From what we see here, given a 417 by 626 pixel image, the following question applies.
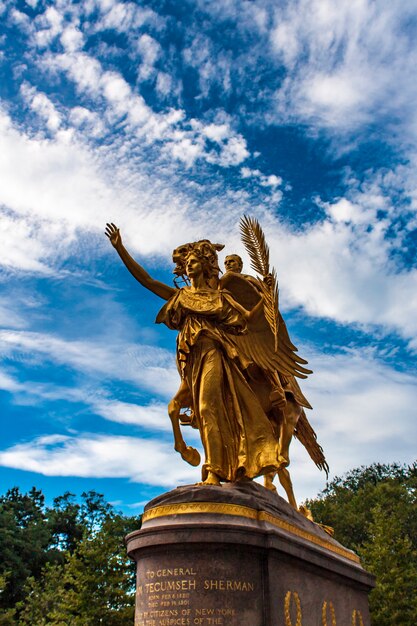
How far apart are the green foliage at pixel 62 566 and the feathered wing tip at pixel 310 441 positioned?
10506 millimetres

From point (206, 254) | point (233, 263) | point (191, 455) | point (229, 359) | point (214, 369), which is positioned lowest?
point (191, 455)

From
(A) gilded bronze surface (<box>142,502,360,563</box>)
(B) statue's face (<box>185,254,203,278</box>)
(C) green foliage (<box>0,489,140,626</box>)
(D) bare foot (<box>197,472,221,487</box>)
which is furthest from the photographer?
(C) green foliage (<box>0,489,140,626</box>)

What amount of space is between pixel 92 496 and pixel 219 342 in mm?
36367

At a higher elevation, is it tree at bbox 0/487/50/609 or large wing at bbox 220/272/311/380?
tree at bbox 0/487/50/609

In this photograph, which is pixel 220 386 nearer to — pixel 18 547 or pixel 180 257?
pixel 180 257

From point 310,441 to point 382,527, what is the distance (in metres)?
13.9

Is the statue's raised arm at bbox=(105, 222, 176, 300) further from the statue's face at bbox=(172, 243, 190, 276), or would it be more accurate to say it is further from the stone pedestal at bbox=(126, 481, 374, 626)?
the stone pedestal at bbox=(126, 481, 374, 626)

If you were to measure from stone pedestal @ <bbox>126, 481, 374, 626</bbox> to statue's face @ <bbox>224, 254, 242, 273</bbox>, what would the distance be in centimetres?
490

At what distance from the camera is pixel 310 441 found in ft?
46.8

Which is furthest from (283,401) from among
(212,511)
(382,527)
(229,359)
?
(382,527)

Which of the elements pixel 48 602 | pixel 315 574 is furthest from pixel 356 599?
pixel 48 602

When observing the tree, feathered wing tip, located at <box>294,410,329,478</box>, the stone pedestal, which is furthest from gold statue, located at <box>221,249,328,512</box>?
the tree

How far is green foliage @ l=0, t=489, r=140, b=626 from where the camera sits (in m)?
22.2

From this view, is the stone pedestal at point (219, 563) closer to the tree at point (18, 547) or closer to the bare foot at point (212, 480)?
the bare foot at point (212, 480)
